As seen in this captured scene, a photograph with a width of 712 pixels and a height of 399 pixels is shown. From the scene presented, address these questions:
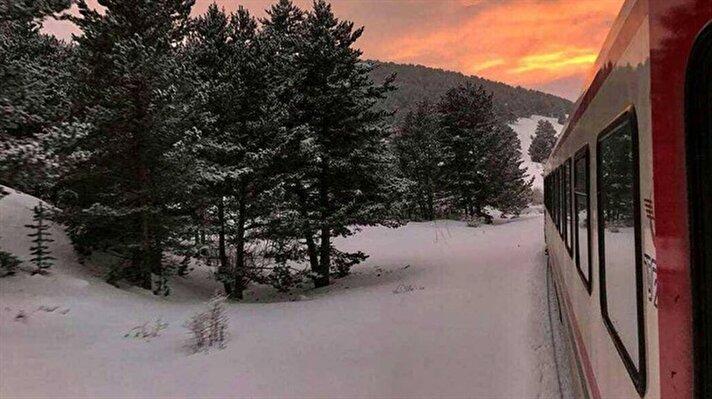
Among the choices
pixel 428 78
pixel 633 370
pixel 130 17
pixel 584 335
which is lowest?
pixel 584 335

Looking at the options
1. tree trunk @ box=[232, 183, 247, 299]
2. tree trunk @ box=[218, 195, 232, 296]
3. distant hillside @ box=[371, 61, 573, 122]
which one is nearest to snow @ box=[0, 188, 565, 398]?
tree trunk @ box=[218, 195, 232, 296]

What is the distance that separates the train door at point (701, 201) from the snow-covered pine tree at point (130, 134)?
44.8 ft

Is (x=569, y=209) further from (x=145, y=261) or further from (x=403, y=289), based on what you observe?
(x=145, y=261)

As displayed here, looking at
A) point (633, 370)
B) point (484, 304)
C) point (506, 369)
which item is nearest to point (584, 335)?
point (633, 370)

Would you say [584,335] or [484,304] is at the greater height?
[584,335]

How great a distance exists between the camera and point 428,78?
143 meters

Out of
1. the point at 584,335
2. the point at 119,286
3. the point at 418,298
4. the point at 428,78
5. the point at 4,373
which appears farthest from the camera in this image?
the point at 428,78

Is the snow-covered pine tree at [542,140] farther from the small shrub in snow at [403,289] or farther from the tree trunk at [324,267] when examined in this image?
the small shrub in snow at [403,289]

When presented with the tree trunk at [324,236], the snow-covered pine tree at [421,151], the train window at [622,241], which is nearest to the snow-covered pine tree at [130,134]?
the tree trunk at [324,236]

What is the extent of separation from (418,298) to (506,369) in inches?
236

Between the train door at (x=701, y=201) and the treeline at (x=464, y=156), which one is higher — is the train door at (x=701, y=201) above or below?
below

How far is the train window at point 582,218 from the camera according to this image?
162 inches

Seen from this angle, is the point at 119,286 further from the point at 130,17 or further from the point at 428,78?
the point at 428,78

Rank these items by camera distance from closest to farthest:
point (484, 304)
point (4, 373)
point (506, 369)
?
point (4, 373) → point (506, 369) → point (484, 304)
